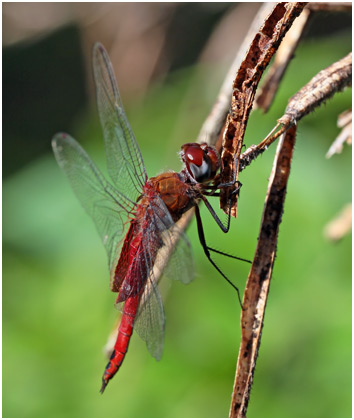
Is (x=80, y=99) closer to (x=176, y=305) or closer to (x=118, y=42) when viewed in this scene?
(x=118, y=42)

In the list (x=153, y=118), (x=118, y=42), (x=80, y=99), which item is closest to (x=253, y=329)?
(x=153, y=118)

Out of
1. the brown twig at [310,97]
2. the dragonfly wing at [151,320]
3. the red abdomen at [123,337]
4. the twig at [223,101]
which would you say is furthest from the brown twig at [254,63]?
the red abdomen at [123,337]

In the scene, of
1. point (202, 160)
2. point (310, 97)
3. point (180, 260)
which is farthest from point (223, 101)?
point (180, 260)

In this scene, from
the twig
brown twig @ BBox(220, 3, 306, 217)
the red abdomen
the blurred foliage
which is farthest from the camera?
the blurred foliage

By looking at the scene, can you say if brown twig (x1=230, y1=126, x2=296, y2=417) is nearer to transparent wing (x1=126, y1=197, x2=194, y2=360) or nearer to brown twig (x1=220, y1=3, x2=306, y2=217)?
brown twig (x1=220, y1=3, x2=306, y2=217)

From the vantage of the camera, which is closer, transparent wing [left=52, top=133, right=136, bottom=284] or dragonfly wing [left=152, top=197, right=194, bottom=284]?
dragonfly wing [left=152, top=197, right=194, bottom=284]

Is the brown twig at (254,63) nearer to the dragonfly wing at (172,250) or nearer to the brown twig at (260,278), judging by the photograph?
the brown twig at (260,278)

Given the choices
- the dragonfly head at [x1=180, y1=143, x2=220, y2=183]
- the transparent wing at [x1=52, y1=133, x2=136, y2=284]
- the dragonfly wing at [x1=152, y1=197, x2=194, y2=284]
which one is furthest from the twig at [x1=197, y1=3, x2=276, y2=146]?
the transparent wing at [x1=52, y1=133, x2=136, y2=284]
